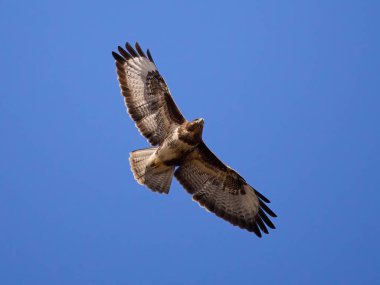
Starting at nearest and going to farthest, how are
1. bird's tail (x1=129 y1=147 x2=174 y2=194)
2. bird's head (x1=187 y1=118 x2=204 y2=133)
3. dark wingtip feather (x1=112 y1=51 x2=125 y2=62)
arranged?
bird's head (x1=187 y1=118 x2=204 y2=133) → bird's tail (x1=129 y1=147 x2=174 y2=194) → dark wingtip feather (x1=112 y1=51 x2=125 y2=62)

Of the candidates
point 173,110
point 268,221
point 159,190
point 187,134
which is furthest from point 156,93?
point 268,221

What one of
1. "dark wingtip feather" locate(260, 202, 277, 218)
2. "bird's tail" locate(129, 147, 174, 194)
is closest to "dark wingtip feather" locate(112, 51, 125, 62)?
"bird's tail" locate(129, 147, 174, 194)

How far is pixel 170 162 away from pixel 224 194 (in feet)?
3.69

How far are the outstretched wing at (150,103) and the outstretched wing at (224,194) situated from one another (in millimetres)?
704

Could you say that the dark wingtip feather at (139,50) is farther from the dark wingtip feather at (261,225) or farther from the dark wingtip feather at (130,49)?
the dark wingtip feather at (261,225)

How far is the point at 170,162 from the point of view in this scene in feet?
25.6

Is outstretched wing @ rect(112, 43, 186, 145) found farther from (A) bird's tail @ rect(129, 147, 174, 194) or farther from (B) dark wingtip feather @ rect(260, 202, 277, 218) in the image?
(B) dark wingtip feather @ rect(260, 202, 277, 218)

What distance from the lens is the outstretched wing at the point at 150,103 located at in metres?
7.92

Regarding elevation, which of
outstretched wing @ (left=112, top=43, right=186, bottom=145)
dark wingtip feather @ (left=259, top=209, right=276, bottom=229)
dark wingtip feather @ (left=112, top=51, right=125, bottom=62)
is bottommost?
dark wingtip feather @ (left=259, top=209, right=276, bottom=229)

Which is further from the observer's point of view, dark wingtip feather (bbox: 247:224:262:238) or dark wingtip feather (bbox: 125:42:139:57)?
dark wingtip feather (bbox: 125:42:139:57)

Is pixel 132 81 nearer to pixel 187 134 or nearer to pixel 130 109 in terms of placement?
pixel 130 109

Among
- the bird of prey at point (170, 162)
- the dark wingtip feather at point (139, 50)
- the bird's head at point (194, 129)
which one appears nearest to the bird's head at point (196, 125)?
the bird's head at point (194, 129)

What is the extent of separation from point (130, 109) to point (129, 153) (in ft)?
2.48

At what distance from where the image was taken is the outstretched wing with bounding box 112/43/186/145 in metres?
7.92
